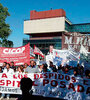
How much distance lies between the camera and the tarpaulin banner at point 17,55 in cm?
887

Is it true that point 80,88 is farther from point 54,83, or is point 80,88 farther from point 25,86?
point 25,86

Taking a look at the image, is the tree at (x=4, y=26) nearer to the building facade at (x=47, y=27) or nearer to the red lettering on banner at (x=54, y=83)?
the red lettering on banner at (x=54, y=83)

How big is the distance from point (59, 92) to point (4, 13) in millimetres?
26595

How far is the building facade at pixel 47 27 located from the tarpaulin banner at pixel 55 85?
198ft

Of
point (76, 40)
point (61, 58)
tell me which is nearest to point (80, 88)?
point (76, 40)

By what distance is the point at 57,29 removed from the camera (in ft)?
234

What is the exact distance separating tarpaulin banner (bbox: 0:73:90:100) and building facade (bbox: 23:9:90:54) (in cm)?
6045

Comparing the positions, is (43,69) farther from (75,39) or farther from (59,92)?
(75,39)

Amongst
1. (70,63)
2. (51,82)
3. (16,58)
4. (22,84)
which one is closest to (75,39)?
(70,63)

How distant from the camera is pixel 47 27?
242 ft

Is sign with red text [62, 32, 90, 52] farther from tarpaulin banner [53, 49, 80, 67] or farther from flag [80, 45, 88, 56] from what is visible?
tarpaulin banner [53, 49, 80, 67]

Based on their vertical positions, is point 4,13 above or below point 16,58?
above

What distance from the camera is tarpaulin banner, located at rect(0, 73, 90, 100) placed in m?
5.89

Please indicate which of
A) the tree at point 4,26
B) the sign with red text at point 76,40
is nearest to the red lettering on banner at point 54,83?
the sign with red text at point 76,40
